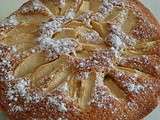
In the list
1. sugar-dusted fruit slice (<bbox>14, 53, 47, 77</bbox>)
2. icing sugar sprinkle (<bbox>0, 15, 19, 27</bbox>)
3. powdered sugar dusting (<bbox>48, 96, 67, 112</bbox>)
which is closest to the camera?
powdered sugar dusting (<bbox>48, 96, 67, 112</bbox>)

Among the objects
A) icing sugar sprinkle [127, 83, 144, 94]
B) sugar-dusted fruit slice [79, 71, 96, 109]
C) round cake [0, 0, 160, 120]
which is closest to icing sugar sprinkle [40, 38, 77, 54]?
round cake [0, 0, 160, 120]

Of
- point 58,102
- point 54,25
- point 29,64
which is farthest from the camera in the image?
point 54,25

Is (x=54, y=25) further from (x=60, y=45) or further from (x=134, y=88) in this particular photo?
(x=134, y=88)

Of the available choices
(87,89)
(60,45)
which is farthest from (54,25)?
(87,89)

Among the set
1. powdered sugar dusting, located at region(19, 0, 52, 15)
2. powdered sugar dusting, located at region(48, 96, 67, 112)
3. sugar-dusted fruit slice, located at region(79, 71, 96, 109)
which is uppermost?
powdered sugar dusting, located at region(19, 0, 52, 15)

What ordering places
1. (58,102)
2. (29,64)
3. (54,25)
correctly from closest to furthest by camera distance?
(58,102), (29,64), (54,25)

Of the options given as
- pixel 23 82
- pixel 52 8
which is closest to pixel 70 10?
pixel 52 8

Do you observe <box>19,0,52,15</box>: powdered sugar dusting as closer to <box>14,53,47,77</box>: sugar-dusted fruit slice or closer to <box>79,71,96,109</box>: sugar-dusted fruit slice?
<box>14,53,47,77</box>: sugar-dusted fruit slice

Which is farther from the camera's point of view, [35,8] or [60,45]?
[35,8]

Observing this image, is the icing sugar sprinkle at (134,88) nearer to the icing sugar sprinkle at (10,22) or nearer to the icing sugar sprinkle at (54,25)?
the icing sugar sprinkle at (54,25)
